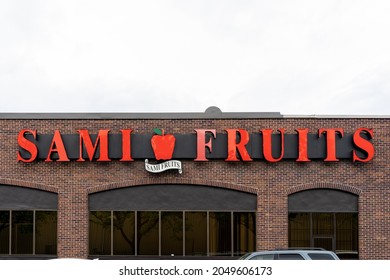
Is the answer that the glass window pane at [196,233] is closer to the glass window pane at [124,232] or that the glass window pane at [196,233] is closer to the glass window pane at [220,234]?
the glass window pane at [220,234]

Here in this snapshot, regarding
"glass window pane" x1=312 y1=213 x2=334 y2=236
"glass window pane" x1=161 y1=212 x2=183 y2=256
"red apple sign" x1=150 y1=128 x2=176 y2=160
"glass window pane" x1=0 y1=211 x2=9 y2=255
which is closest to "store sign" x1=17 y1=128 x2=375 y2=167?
"red apple sign" x1=150 y1=128 x2=176 y2=160

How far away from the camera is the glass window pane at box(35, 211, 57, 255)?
24.7 meters

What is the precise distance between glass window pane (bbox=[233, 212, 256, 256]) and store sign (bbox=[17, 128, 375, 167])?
287 cm

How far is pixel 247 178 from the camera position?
24.3 m

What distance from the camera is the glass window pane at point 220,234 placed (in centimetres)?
2439

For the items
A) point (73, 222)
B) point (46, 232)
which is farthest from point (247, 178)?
point (46, 232)

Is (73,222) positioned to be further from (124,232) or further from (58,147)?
(58,147)

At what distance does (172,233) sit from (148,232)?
120cm

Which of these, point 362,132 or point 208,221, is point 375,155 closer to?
point 362,132

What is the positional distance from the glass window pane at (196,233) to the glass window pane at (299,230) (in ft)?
13.9

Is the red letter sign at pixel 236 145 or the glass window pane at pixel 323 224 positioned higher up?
the red letter sign at pixel 236 145

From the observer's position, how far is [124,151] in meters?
24.4

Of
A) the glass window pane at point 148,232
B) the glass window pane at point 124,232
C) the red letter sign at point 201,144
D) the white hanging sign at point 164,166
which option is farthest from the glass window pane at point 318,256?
the glass window pane at point 124,232

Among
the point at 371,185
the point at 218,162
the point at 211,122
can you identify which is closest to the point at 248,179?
the point at 218,162
